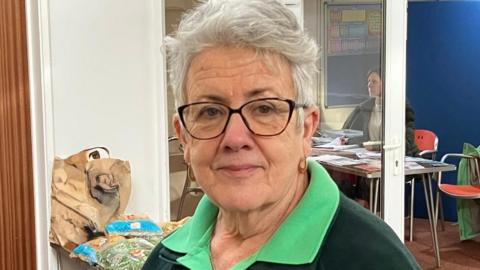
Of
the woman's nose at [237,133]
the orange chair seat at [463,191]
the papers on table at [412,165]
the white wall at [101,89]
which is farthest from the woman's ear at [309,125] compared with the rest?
the orange chair seat at [463,191]

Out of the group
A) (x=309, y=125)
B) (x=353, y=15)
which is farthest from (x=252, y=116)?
(x=353, y=15)

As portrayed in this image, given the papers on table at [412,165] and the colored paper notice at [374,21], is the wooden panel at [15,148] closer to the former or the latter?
the colored paper notice at [374,21]

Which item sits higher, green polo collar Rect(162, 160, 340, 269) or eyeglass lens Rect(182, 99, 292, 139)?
eyeglass lens Rect(182, 99, 292, 139)

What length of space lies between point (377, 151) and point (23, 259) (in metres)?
1.92

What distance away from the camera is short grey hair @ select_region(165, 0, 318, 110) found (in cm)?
92

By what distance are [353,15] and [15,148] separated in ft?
6.48

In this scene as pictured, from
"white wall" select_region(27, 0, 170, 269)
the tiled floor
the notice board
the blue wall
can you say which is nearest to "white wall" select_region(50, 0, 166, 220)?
"white wall" select_region(27, 0, 170, 269)

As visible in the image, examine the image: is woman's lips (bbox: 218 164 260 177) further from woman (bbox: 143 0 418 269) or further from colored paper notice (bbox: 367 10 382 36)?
colored paper notice (bbox: 367 10 382 36)

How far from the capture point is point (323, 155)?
11.6 ft

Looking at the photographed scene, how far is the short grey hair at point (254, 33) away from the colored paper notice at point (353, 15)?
257 centimetres

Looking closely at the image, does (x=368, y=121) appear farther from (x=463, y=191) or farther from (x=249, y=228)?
(x=249, y=228)

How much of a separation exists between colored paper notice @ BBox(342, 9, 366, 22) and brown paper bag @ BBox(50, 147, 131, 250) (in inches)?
65.7

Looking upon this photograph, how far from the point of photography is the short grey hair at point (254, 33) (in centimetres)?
92

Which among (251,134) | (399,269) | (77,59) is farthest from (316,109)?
(77,59)
